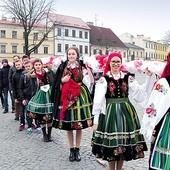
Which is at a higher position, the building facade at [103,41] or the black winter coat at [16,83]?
the building facade at [103,41]

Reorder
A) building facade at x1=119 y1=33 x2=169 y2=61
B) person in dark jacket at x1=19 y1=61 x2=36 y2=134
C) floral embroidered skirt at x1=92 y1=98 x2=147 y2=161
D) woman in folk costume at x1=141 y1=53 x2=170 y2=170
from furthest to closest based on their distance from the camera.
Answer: building facade at x1=119 y1=33 x2=169 y2=61 → person in dark jacket at x1=19 y1=61 x2=36 y2=134 → floral embroidered skirt at x1=92 y1=98 x2=147 y2=161 → woman in folk costume at x1=141 y1=53 x2=170 y2=170

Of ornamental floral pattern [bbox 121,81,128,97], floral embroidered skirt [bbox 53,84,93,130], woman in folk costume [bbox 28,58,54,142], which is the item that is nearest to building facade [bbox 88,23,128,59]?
woman in folk costume [bbox 28,58,54,142]

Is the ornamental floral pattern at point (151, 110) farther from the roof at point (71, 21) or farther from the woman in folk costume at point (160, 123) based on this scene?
the roof at point (71, 21)

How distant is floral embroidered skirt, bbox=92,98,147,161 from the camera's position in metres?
4.10

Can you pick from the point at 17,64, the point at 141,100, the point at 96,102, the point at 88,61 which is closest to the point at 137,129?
the point at 141,100

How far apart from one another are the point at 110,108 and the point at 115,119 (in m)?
0.15

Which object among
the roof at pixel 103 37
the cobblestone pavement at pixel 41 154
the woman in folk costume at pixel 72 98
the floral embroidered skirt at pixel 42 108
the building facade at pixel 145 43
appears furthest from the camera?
the building facade at pixel 145 43

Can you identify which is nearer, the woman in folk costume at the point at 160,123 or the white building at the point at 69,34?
the woman in folk costume at the point at 160,123

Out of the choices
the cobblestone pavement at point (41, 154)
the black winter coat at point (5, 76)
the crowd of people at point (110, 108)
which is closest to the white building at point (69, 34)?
the black winter coat at point (5, 76)

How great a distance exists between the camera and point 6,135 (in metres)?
7.73

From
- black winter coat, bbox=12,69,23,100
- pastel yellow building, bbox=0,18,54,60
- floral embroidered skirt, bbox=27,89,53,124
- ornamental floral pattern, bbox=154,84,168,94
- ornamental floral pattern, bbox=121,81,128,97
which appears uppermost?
pastel yellow building, bbox=0,18,54,60

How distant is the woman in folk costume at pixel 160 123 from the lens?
3.23 m

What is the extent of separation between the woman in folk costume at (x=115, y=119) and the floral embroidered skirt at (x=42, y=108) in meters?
2.72

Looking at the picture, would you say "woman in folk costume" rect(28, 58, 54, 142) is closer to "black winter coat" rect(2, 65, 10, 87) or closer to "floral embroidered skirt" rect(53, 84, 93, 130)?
"floral embroidered skirt" rect(53, 84, 93, 130)
